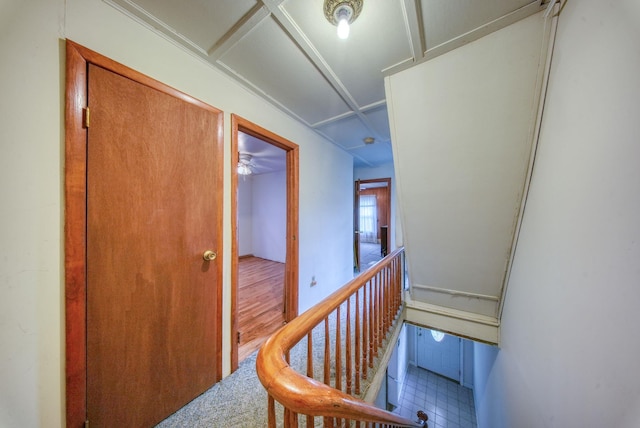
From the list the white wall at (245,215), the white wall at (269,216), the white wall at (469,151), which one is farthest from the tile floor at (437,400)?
the white wall at (245,215)

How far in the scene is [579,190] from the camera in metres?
0.81

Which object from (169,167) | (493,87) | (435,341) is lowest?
(435,341)

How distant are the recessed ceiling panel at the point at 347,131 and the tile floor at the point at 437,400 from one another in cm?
428

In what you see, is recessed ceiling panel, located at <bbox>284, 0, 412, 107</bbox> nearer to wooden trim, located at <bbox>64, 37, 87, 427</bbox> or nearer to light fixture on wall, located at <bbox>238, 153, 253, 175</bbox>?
wooden trim, located at <bbox>64, 37, 87, 427</bbox>

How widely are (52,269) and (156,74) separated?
1.07 m

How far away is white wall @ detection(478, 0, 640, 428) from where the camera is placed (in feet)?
1.94

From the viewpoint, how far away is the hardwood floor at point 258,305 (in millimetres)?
1938

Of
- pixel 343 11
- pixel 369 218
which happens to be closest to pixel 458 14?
pixel 343 11

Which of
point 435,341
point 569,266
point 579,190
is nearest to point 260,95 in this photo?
point 579,190

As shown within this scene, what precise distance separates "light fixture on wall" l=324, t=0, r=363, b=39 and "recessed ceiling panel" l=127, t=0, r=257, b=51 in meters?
0.36

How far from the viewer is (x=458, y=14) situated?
96cm

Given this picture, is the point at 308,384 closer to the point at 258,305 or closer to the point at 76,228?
the point at 76,228

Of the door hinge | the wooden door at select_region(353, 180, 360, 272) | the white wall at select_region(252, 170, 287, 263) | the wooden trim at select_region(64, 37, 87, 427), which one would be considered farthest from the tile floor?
the door hinge

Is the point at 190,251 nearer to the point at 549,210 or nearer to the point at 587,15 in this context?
the point at 549,210
